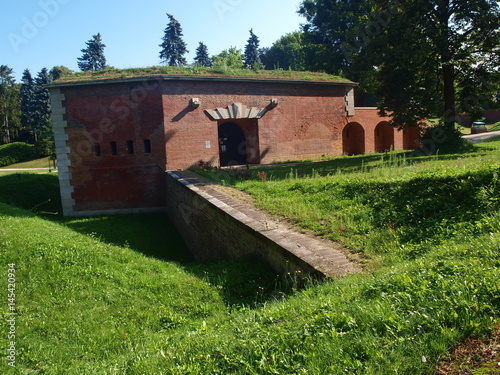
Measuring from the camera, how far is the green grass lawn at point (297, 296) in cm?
273

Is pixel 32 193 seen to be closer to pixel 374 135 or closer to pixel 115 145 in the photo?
pixel 115 145

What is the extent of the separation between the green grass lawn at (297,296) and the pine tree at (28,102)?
43252 mm

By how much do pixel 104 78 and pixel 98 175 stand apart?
3862 millimetres

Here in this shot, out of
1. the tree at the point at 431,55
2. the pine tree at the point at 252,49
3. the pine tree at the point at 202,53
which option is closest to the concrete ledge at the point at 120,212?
the tree at the point at 431,55

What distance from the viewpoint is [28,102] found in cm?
4750

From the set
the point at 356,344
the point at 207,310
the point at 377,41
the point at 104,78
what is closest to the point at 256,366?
the point at 356,344

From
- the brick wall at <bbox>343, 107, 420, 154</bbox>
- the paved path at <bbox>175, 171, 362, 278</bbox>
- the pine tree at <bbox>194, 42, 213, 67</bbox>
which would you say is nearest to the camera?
the paved path at <bbox>175, 171, 362, 278</bbox>

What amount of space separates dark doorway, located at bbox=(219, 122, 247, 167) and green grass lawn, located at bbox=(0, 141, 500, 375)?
9.09 metres

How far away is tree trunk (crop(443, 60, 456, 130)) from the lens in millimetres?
14695

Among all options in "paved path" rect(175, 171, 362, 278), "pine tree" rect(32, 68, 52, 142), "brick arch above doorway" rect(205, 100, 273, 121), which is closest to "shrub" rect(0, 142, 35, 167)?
"pine tree" rect(32, 68, 52, 142)

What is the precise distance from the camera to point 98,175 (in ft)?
51.3

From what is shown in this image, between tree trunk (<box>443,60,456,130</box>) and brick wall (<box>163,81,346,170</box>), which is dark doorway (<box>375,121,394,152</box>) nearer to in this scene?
brick wall (<box>163,81,346,170</box>)

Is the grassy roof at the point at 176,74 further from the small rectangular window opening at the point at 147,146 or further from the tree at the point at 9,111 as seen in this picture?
the tree at the point at 9,111

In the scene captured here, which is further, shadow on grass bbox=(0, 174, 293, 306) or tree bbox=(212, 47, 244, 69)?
tree bbox=(212, 47, 244, 69)
